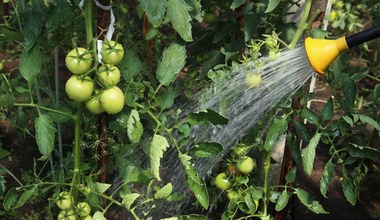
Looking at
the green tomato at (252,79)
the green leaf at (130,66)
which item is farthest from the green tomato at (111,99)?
the green tomato at (252,79)

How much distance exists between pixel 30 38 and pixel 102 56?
0.54 ft

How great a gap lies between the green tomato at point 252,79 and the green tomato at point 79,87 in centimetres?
44

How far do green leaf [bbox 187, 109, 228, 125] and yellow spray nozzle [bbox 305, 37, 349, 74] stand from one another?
10.1 inches

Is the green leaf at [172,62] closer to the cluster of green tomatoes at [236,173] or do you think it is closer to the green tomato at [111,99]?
the green tomato at [111,99]

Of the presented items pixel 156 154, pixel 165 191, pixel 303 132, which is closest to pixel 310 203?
pixel 303 132

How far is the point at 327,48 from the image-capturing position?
1090mm

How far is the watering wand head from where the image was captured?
3.49ft

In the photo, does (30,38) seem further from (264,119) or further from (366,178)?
(366,178)

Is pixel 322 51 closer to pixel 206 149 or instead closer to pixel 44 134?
pixel 206 149

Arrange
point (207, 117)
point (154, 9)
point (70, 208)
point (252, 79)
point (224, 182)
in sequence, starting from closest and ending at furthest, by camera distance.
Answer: point (154, 9) < point (207, 117) < point (70, 208) < point (252, 79) < point (224, 182)

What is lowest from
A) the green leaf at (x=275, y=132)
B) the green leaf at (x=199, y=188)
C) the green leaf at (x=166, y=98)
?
the green leaf at (x=275, y=132)

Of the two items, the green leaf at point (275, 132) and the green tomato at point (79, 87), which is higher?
the green tomato at point (79, 87)

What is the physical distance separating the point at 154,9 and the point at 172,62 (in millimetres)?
181

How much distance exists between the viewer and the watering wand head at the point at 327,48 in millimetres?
1063
